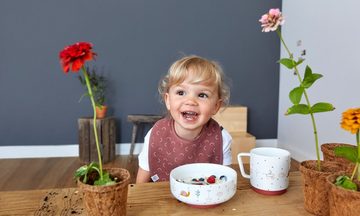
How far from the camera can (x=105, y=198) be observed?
0.53 metres

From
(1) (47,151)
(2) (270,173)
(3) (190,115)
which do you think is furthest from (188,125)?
(1) (47,151)

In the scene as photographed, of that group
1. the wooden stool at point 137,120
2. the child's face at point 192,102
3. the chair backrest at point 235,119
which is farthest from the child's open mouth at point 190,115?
the chair backrest at point 235,119

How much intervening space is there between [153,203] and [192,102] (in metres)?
0.35

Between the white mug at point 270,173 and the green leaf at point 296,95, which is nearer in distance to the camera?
the green leaf at point 296,95

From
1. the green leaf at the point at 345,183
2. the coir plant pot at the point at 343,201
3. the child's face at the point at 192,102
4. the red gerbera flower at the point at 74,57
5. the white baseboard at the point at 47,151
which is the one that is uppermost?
the red gerbera flower at the point at 74,57

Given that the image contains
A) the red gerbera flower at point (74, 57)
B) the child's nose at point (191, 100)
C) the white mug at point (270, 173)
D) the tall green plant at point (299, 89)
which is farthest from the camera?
the child's nose at point (191, 100)

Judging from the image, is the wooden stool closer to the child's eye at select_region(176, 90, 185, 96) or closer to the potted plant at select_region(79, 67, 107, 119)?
the potted plant at select_region(79, 67, 107, 119)

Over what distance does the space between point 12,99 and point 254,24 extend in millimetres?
2453

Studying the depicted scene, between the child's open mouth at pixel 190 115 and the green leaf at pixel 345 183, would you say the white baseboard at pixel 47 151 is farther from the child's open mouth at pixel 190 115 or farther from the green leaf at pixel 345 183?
the green leaf at pixel 345 183

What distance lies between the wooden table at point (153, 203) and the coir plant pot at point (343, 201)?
11 cm

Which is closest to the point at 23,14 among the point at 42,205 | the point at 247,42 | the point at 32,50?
the point at 32,50

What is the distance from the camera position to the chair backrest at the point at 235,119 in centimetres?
300

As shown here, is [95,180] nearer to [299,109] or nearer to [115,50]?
[299,109]

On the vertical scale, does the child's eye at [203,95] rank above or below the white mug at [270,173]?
above
